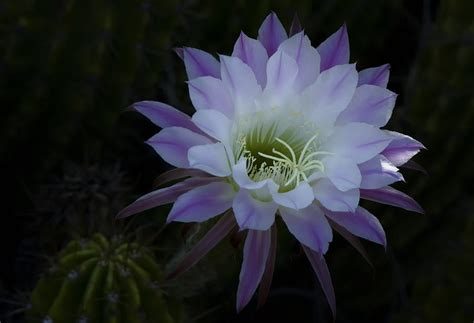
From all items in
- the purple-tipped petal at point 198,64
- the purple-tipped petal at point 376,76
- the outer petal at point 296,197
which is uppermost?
the purple-tipped petal at point 198,64

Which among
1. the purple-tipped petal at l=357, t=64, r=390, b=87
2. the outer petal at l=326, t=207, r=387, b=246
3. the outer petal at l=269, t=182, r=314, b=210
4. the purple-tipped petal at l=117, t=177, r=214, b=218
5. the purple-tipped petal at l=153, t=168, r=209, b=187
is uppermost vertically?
the purple-tipped petal at l=357, t=64, r=390, b=87

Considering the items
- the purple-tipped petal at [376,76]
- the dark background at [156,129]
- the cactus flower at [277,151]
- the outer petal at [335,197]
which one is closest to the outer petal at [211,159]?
the cactus flower at [277,151]

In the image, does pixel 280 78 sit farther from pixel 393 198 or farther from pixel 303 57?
pixel 393 198

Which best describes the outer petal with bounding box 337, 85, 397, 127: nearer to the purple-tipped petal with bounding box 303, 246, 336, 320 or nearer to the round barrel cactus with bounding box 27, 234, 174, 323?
the purple-tipped petal with bounding box 303, 246, 336, 320

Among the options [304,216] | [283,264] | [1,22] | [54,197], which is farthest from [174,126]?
[283,264]

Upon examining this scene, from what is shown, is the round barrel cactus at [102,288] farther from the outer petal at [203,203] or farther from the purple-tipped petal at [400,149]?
the purple-tipped petal at [400,149]

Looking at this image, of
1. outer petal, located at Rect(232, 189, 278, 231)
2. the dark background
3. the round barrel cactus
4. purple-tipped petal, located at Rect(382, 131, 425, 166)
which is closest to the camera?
outer petal, located at Rect(232, 189, 278, 231)

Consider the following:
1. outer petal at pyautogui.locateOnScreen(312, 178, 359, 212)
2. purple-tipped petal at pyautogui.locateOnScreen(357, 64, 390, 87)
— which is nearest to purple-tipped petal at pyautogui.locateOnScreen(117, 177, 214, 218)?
outer petal at pyautogui.locateOnScreen(312, 178, 359, 212)
